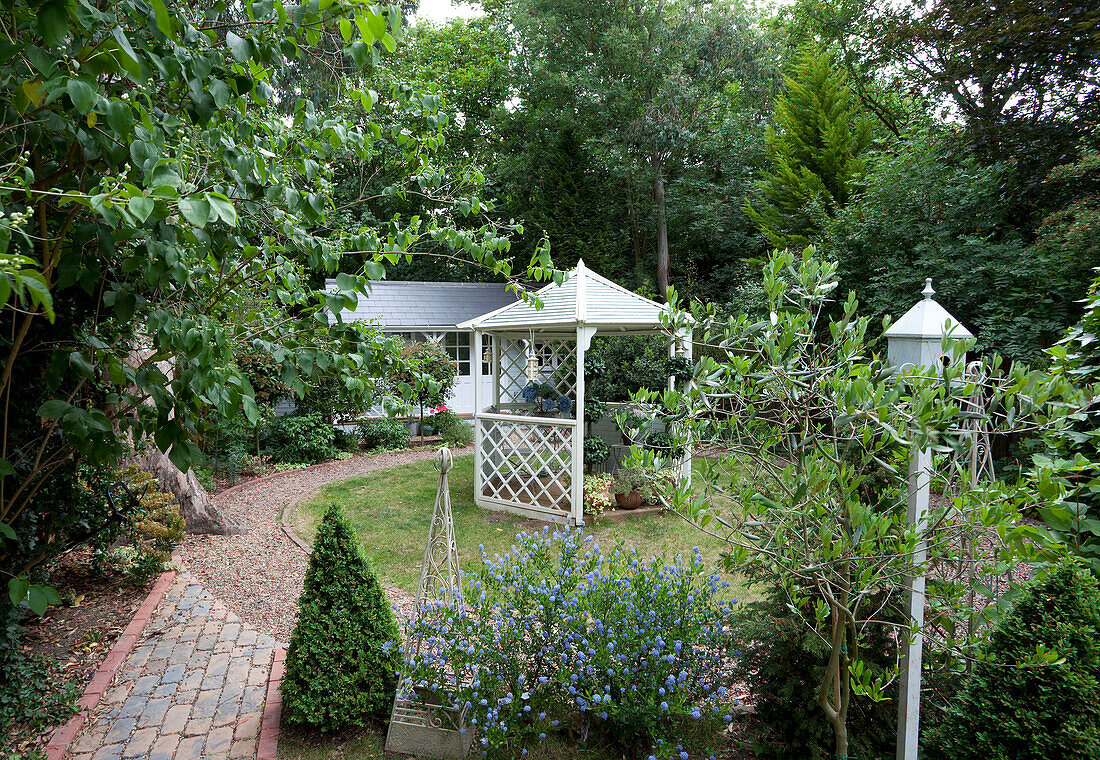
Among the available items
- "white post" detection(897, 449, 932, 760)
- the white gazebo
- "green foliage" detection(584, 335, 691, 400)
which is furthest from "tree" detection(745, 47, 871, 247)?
"white post" detection(897, 449, 932, 760)

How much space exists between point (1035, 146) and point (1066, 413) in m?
8.59

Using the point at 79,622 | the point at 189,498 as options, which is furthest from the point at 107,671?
the point at 189,498

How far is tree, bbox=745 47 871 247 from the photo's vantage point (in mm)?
13539

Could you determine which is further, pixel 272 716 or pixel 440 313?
pixel 440 313

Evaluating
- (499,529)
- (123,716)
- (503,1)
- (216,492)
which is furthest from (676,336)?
(503,1)

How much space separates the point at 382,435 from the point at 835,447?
10.3 m

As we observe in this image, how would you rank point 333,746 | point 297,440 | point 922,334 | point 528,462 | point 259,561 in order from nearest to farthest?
point 922,334, point 333,746, point 259,561, point 528,462, point 297,440

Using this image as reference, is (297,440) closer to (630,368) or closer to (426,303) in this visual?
(630,368)

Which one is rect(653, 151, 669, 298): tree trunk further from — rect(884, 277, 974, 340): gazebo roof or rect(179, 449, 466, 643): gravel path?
rect(884, 277, 974, 340): gazebo roof

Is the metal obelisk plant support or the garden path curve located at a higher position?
the metal obelisk plant support

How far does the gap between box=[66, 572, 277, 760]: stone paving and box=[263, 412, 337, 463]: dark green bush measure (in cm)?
575

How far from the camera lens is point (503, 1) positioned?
19.6 metres

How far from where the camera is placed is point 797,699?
9.14 ft

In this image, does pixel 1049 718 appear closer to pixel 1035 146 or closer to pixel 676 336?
pixel 676 336
